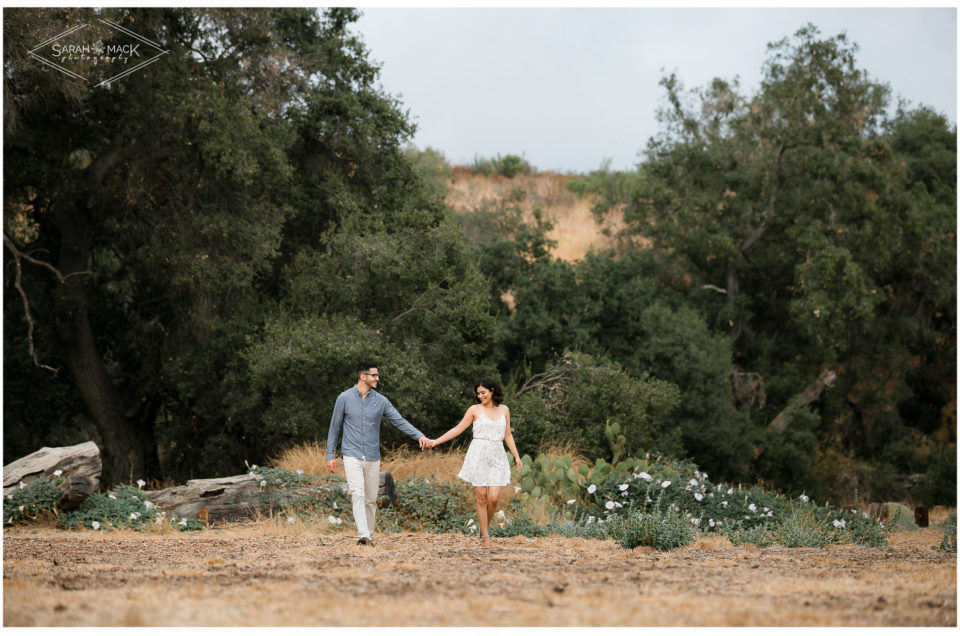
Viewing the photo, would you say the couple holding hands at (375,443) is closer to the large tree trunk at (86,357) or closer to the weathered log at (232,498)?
the weathered log at (232,498)

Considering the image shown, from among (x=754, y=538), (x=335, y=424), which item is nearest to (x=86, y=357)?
(x=335, y=424)

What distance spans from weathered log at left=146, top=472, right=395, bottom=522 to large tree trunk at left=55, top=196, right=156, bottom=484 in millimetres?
8154

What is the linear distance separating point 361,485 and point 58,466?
457 cm

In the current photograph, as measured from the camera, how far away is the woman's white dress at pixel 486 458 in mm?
8461

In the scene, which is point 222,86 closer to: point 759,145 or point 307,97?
point 307,97

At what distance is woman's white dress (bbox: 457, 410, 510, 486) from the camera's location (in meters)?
8.46

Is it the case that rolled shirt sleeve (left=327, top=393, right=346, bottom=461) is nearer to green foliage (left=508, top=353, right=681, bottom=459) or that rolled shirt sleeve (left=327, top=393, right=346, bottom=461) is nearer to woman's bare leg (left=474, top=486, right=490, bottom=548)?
woman's bare leg (left=474, top=486, right=490, bottom=548)

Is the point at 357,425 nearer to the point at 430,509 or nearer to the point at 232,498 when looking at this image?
the point at 430,509

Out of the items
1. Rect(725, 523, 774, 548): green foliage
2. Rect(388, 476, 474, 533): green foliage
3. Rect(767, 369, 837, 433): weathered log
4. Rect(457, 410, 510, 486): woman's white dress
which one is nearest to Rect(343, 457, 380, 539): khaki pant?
Rect(457, 410, 510, 486): woman's white dress

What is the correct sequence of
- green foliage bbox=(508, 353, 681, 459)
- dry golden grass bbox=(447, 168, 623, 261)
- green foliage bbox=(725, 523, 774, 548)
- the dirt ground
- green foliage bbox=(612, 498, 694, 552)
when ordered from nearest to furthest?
the dirt ground → green foliage bbox=(612, 498, 694, 552) → green foliage bbox=(725, 523, 774, 548) → green foliage bbox=(508, 353, 681, 459) → dry golden grass bbox=(447, 168, 623, 261)

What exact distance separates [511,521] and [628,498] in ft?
5.98

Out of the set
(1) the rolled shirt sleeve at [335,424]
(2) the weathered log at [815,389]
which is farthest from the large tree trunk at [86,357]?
(2) the weathered log at [815,389]

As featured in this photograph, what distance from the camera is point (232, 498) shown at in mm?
10898
